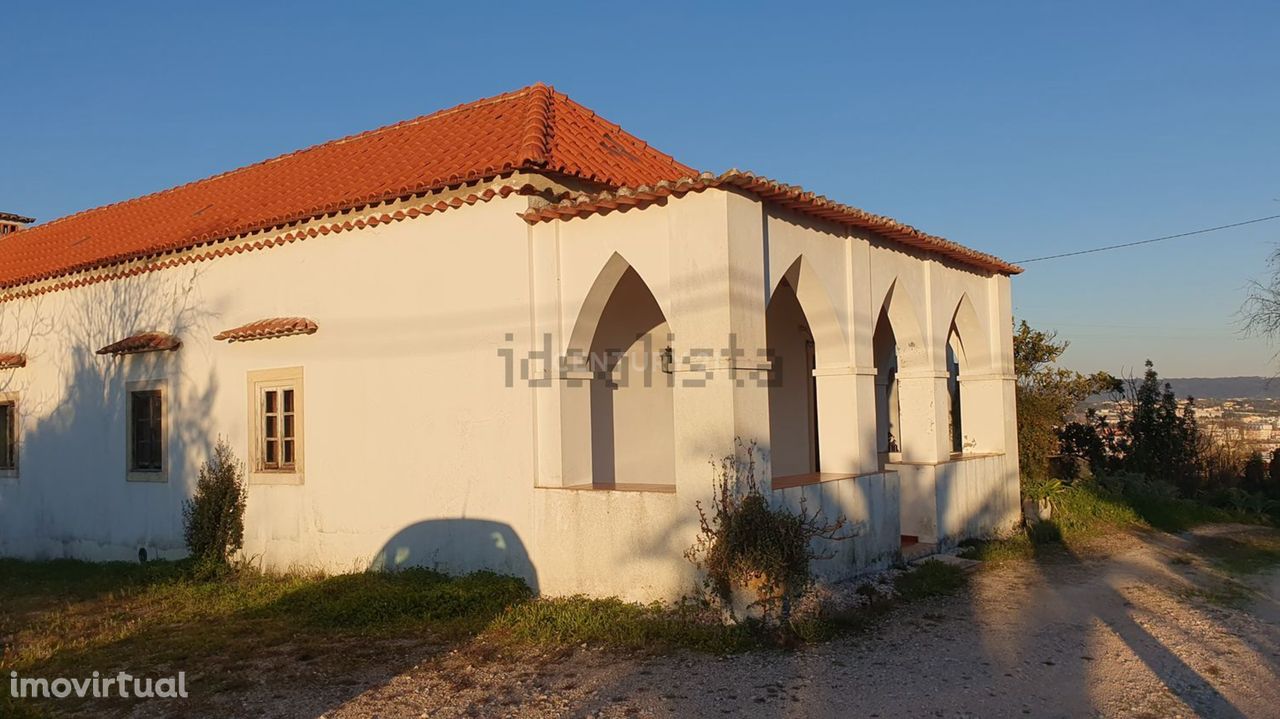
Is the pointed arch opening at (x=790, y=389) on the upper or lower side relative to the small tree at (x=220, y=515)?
upper

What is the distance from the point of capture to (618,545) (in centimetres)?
796

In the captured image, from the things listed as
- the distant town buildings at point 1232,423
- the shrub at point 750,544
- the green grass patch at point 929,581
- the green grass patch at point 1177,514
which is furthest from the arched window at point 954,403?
the shrub at point 750,544

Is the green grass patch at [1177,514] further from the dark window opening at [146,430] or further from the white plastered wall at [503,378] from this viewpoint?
the dark window opening at [146,430]

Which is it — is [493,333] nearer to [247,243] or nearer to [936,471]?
[247,243]

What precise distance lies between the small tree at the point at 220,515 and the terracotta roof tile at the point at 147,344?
1432mm

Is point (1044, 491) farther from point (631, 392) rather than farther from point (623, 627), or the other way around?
point (623, 627)

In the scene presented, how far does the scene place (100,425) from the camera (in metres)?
12.2

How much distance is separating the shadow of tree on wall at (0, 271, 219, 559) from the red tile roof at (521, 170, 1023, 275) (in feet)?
16.9

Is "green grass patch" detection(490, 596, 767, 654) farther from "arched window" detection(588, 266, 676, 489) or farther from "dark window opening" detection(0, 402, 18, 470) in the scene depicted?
"dark window opening" detection(0, 402, 18, 470)

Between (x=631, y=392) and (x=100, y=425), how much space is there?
6.86m

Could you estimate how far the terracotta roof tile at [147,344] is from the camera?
11.3 meters

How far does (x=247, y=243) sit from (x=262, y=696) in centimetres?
590

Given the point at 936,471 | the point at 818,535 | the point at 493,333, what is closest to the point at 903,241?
the point at 936,471

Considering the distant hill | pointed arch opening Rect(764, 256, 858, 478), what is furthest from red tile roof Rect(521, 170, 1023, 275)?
the distant hill
